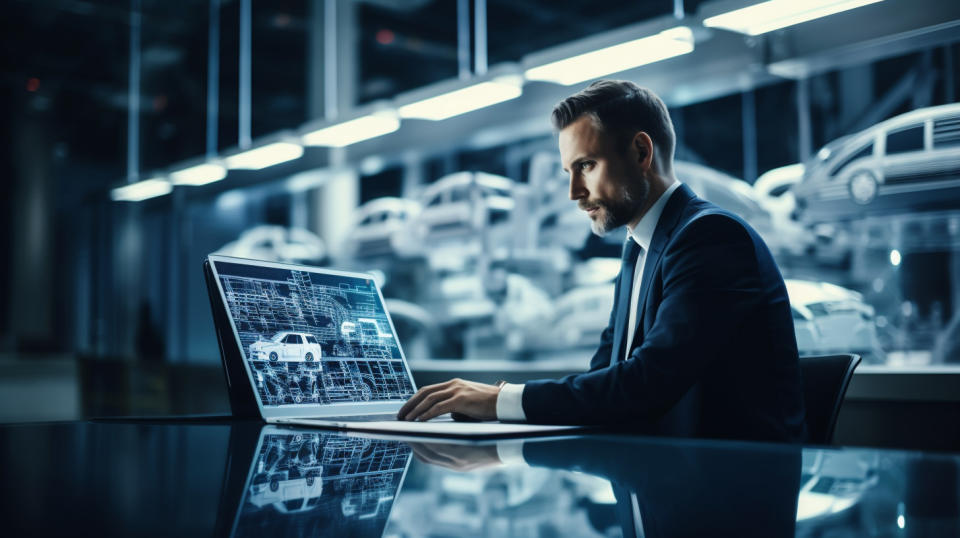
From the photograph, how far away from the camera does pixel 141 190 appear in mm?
6785

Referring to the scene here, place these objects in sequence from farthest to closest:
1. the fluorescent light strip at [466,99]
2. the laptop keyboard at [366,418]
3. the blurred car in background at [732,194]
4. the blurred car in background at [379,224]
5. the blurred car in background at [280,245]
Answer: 1. the blurred car in background at [280,245]
2. the blurred car in background at [379,224]
3. the fluorescent light strip at [466,99]
4. the blurred car in background at [732,194]
5. the laptop keyboard at [366,418]

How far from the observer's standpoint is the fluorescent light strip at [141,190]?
6441 mm

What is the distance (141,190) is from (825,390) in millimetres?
6450

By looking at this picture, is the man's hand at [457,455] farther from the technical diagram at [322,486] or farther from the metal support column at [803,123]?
the metal support column at [803,123]

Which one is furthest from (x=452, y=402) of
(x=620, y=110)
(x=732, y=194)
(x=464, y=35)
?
(x=464, y=35)

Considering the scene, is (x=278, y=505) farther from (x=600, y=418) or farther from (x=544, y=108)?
(x=544, y=108)

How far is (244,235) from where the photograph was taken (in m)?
6.26

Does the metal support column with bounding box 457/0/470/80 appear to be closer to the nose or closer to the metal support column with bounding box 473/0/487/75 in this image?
the metal support column with bounding box 473/0/487/75

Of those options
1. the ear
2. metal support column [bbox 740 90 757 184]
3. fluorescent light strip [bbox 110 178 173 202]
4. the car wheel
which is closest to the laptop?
the ear

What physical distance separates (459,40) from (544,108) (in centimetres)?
128

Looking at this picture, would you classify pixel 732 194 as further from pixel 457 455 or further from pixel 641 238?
pixel 457 455

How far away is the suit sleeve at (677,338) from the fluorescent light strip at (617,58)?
1583 millimetres

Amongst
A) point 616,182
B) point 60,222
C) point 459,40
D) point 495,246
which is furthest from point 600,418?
point 60,222

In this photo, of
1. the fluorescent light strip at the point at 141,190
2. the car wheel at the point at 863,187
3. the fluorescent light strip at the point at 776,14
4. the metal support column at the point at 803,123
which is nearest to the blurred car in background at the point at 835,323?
the car wheel at the point at 863,187
